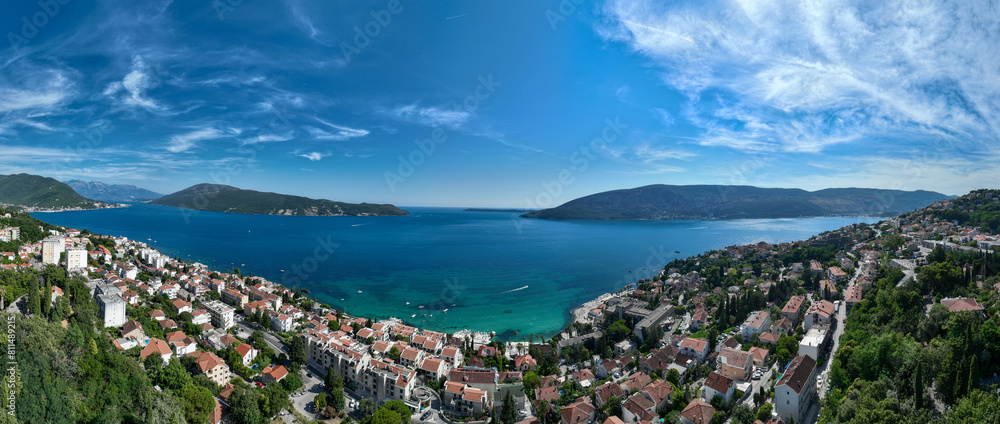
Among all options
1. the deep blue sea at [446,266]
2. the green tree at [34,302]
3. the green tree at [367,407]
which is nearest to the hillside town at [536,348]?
the green tree at [367,407]

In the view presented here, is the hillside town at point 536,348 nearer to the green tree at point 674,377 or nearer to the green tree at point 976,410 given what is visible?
the green tree at point 674,377

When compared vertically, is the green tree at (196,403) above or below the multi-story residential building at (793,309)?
below

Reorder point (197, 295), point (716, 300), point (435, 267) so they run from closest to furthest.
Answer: point (197, 295) → point (716, 300) → point (435, 267)

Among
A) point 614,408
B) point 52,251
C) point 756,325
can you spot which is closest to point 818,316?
point 756,325

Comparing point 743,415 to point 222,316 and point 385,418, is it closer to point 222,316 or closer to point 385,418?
point 385,418

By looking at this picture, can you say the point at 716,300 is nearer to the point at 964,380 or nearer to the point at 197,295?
the point at 964,380

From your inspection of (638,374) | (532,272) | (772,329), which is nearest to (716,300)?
(772,329)

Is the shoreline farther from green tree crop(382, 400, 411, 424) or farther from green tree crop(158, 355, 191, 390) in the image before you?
green tree crop(158, 355, 191, 390)
